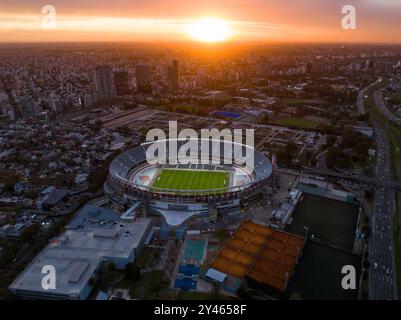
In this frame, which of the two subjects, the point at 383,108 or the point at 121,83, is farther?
the point at 121,83

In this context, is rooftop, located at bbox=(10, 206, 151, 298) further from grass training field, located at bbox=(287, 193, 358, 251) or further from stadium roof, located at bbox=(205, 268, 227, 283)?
grass training field, located at bbox=(287, 193, 358, 251)

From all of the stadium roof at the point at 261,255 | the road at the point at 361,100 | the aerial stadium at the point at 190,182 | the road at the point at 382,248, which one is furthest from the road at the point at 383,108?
the stadium roof at the point at 261,255

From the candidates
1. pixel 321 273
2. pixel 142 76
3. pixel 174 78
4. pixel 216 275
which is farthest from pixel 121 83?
pixel 321 273

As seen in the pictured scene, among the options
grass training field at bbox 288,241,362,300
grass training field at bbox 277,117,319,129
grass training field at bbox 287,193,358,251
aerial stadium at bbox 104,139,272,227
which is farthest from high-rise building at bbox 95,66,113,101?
grass training field at bbox 288,241,362,300

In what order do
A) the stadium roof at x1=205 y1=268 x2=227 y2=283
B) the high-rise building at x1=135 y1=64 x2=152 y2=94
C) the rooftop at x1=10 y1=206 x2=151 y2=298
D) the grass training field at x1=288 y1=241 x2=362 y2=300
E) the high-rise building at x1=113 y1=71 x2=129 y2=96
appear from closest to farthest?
the rooftop at x1=10 y1=206 x2=151 y2=298 → the grass training field at x1=288 y1=241 x2=362 y2=300 → the stadium roof at x1=205 y1=268 x2=227 y2=283 → the high-rise building at x1=113 y1=71 x2=129 y2=96 → the high-rise building at x1=135 y1=64 x2=152 y2=94

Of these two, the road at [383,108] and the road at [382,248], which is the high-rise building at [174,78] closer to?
the road at [383,108]

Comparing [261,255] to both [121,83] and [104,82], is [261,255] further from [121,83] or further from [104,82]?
[121,83]

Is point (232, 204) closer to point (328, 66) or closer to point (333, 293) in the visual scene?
point (333, 293)
